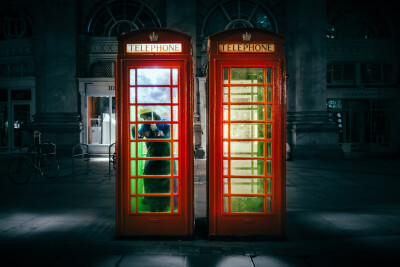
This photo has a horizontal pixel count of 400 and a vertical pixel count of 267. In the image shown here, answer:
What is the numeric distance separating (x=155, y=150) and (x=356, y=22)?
15685 mm

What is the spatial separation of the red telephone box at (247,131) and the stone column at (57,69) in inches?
476

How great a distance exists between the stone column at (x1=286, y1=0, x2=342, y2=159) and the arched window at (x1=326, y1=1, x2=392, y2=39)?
2.07 meters

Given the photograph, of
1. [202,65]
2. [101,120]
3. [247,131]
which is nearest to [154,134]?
[247,131]

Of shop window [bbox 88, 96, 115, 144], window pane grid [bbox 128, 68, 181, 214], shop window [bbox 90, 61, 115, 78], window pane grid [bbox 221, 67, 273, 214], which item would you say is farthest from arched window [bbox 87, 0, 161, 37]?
window pane grid [bbox 221, 67, 273, 214]

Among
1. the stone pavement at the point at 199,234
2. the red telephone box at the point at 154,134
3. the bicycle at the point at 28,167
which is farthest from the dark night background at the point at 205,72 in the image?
the red telephone box at the point at 154,134

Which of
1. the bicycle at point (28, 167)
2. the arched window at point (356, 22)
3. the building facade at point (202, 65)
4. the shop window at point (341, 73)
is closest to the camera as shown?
the bicycle at point (28, 167)

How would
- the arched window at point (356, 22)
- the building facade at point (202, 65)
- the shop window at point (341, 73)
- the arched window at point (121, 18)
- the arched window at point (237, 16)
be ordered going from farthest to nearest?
the shop window at point (341, 73) < the arched window at point (356, 22) < the arched window at point (121, 18) < the arched window at point (237, 16) < the building facade at point (202, 65)

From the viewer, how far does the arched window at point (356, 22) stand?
1585cm

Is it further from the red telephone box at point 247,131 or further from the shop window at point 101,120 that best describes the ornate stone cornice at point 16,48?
the red telephone box at point 247,131

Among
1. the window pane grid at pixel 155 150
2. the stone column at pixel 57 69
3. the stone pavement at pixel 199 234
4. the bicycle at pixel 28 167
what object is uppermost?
the stone column at pixel 57 69

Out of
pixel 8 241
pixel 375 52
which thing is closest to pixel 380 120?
pixel 375 52

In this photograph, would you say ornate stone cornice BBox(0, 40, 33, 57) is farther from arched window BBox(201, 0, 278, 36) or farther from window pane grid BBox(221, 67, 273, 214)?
window pane grid BBox(221, 67, 273, 214)

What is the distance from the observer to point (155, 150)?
445 centimetres

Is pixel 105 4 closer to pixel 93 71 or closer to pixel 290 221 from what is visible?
pixel 93 71
